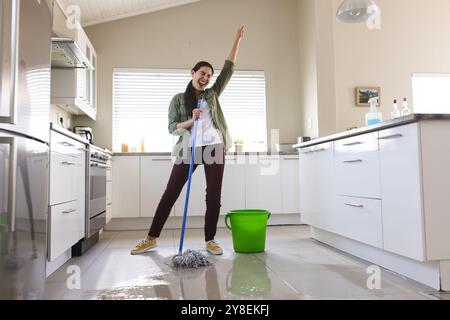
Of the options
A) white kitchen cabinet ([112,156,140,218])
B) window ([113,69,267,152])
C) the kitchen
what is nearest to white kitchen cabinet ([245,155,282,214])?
the kitchen

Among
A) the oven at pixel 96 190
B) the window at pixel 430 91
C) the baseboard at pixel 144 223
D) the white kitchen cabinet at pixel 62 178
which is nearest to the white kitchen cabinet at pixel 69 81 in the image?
the oven at pixel 96 190

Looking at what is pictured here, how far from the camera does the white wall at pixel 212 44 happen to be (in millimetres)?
4492

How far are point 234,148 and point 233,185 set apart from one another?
22.5 inches

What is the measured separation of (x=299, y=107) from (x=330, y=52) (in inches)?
29.8

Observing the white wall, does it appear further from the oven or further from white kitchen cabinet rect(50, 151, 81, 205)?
white kitchen cabinet rect(50, 151, 81, 205)

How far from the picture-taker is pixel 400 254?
1937 millimetres

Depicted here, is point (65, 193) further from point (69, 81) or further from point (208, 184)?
point (69, 81)

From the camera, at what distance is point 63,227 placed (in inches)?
88.9

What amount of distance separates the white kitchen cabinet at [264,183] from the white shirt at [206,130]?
1.55 metres

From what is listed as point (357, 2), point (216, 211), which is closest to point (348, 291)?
point (216, 211)

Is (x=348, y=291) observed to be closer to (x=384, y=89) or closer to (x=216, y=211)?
(x=216, y=211)

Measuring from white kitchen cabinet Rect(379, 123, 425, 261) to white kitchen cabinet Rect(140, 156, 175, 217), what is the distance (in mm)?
2486

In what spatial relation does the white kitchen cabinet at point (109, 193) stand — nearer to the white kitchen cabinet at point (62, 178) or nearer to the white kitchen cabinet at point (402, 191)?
the white kitchen cabinet at point (62, 178)

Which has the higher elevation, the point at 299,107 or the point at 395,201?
the point at 299,107
